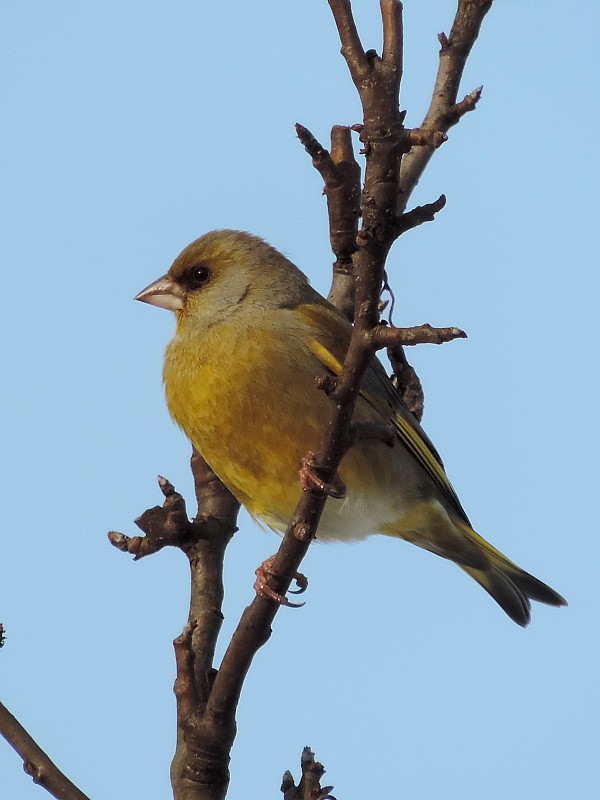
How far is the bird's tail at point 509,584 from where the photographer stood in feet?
15.7

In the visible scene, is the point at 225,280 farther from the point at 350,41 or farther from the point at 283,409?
the point at 350,41

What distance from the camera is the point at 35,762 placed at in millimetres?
2750

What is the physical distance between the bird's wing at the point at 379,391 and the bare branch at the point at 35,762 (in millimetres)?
1816

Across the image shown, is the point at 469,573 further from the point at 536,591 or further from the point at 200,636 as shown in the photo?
the point at 200,636

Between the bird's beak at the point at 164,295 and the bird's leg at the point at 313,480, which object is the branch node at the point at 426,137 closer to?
the bird's leg at the point at 313,480

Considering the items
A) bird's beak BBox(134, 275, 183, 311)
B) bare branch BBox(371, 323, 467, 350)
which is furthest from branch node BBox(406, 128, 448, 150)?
bird's beak BBox(134, 275, 183, 311)

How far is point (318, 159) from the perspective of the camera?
3.08 meters

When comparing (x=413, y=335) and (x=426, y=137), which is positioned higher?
(x=426, y=137)

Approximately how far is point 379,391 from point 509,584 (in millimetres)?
1310

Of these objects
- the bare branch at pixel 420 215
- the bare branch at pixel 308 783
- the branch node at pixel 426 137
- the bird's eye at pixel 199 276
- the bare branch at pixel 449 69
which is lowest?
the bare branch at pixel 308 783

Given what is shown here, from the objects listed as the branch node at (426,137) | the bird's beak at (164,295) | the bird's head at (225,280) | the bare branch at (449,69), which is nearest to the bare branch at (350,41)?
the branch node at (426,137)

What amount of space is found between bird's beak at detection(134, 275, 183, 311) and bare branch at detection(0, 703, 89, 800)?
2.26 m

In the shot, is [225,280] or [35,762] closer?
[35,762]

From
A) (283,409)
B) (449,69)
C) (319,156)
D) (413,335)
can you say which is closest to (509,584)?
(283,409)
